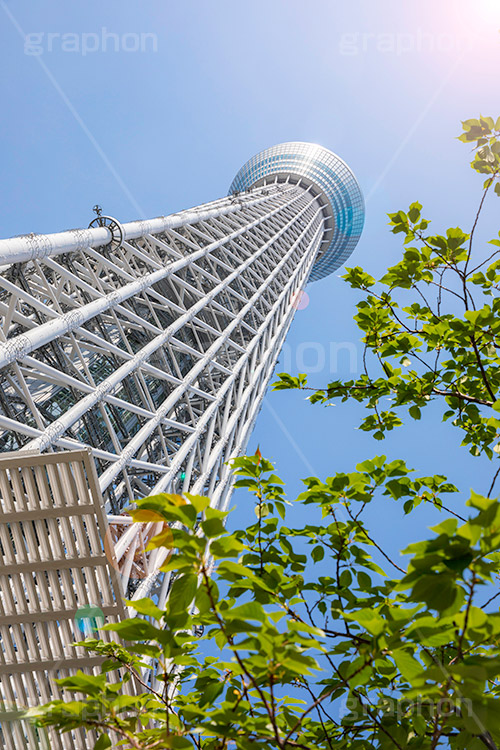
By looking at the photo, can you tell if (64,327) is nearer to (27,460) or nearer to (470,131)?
(27,460)

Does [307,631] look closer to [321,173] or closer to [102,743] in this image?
[102,743]

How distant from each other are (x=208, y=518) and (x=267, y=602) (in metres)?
1.27

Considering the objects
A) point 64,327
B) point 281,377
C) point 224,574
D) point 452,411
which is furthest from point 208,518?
point 64,327

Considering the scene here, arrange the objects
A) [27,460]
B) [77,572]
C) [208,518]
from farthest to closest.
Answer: [77,572]
[27,460]
[208,518]

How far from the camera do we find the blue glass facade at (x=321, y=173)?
89688mm

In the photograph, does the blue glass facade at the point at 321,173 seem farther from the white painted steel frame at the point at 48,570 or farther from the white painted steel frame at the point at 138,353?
the white painted steel frame at the point at 48,570

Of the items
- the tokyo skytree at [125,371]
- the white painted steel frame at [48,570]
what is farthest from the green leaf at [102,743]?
the white painted steel frame at [48,570]

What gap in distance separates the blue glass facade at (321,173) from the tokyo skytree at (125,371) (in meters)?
22.5

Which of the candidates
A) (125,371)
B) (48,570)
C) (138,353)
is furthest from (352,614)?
A: (138,353)

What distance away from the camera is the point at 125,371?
659 inches

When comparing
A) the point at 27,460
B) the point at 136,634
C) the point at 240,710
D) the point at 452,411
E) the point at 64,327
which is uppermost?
the point at 64,327

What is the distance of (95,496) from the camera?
724 centimetres

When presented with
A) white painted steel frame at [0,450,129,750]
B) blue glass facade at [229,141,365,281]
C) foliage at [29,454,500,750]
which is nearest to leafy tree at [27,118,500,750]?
foliage at [29,454,500,750]

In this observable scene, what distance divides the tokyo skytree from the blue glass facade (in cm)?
2249
